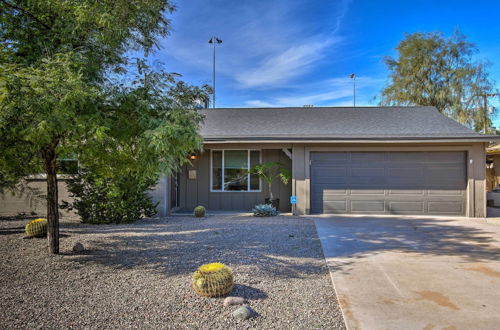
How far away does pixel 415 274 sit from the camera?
14.0 feet

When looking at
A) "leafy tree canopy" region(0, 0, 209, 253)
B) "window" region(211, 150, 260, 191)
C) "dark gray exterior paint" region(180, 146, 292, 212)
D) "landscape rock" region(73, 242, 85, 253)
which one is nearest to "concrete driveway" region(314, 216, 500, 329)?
"leafy tree canopy" region(0, 0, 209, 253)

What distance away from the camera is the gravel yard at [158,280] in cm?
296

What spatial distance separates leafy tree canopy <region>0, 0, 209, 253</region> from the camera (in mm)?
3270

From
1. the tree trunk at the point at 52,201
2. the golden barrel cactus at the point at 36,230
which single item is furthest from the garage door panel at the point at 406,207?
the golden barrel cactus at the point at 36,230

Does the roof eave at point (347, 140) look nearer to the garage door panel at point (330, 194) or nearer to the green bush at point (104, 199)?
the garage door panel at point (330, 194)

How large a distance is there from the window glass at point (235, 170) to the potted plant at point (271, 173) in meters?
0.48

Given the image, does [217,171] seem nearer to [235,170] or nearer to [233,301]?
[235,170]

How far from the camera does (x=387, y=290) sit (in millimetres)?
3711

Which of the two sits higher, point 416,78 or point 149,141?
point 416,78

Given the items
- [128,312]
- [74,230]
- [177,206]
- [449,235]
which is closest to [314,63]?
[177,206]

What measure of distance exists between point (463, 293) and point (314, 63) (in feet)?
54.3

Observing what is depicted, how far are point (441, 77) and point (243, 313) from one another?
88.3 ft

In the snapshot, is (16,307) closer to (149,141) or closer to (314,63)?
(149,141)

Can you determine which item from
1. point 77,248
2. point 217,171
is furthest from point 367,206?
point 77,248
